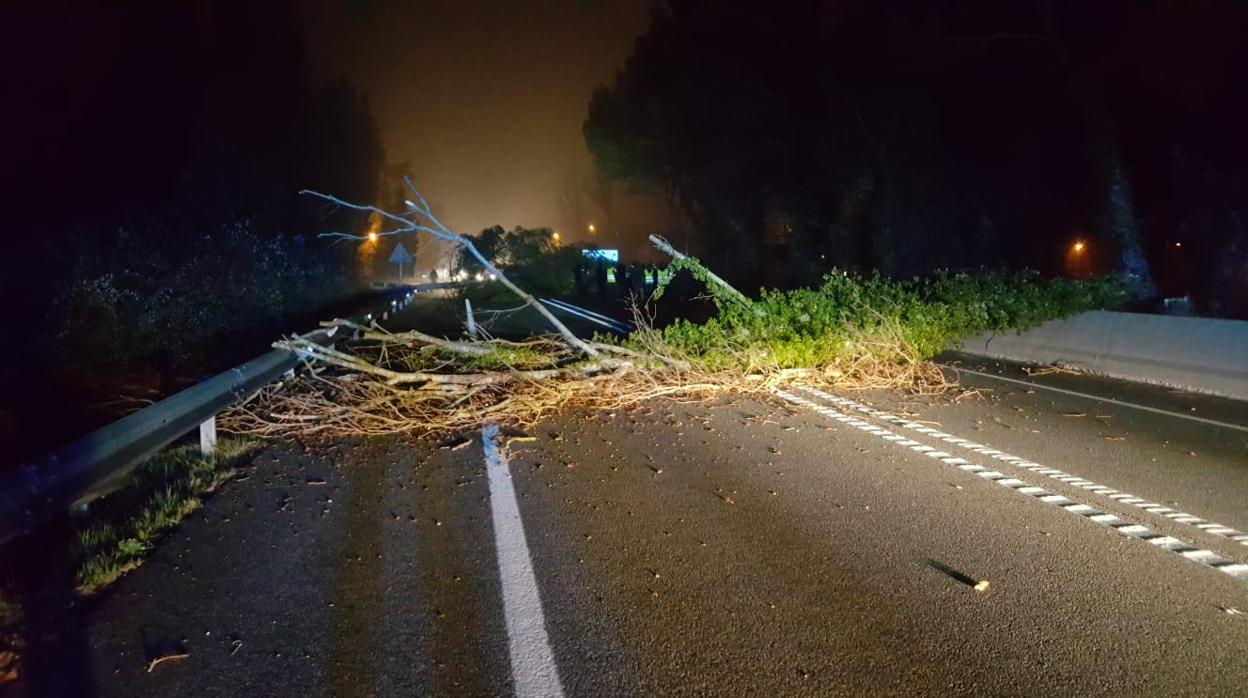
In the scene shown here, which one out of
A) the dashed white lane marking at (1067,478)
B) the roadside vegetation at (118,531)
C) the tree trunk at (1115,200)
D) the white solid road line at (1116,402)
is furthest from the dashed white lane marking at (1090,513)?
the tree trunk at (1115,200)

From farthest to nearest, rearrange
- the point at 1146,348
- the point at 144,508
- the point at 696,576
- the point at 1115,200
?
1. the point at 1115,200
2. the point at 1146,348
3. the point at 144,508
4. the point at 696,576

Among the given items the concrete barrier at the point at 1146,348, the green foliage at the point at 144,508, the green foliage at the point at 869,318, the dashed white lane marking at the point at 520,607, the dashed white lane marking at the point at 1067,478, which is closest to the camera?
the dashed white lane marking at the point at 520,607

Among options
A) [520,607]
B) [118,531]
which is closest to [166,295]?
[118,531]

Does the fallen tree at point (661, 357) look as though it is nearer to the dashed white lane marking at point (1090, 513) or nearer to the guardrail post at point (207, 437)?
the guardrail post at point (207, 437)

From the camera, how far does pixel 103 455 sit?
4.92 meters

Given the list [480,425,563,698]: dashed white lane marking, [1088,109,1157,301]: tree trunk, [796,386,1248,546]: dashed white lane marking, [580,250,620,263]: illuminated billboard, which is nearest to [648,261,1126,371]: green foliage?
[796,386,1248,546]: dashed white lane marking

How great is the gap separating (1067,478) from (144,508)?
6876 millimetres

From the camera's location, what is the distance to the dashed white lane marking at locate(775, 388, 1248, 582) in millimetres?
4406

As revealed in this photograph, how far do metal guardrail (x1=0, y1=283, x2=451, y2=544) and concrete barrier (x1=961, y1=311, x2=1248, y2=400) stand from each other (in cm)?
1161

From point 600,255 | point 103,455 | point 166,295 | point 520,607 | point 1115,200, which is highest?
point 600,255

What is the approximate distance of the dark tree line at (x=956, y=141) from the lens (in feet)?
62.4

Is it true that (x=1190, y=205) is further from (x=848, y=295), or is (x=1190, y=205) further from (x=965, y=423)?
(x=965, y=423)

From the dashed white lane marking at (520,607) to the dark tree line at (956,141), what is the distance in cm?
1624

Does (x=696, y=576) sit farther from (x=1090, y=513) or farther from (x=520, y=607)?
(x=1090, y=513)
